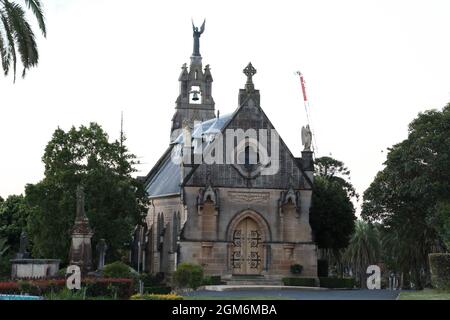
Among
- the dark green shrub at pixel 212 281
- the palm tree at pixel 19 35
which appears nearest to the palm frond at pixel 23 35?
the palm tree at pixel 19 35

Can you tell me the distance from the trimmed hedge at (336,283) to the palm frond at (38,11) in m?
29.6

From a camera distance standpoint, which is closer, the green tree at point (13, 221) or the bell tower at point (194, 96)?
the green tree at point (13, 221)

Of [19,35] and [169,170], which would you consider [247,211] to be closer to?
[169,170]

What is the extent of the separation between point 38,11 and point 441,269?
20.7 metres

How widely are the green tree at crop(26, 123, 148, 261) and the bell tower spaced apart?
30.3m

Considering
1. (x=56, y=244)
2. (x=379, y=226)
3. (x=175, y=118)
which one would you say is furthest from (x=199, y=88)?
(x=56, y=244)

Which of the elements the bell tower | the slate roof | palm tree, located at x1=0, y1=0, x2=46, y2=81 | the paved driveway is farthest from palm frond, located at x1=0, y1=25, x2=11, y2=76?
the bell tower

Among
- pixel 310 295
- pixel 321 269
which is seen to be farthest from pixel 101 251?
pixel 321 269

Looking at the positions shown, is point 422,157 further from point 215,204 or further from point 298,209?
point 215,204

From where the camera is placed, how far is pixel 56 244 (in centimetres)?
5312

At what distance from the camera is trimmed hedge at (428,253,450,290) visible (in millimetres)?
38750

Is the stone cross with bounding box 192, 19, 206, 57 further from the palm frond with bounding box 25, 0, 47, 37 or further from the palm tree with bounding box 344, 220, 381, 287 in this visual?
the palm frond with bounding box 25, 0, 47, 37

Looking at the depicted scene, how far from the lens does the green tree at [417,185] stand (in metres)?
50.3

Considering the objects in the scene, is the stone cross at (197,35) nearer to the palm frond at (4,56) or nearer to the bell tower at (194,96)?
the bell tower at (194,96)
